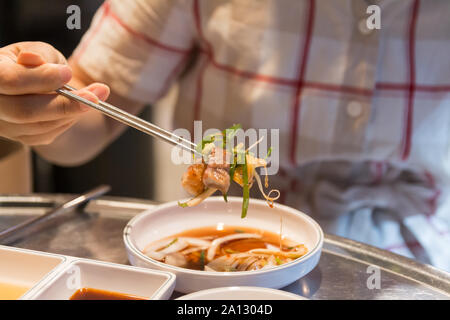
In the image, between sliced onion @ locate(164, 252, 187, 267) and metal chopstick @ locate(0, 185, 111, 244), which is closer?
sliced onion @ locate(164, 252, 187, 267)

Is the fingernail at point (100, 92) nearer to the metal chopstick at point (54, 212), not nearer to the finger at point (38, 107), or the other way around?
the finger at point (38, 107)

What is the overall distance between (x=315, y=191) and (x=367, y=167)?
→ 0.56 feet

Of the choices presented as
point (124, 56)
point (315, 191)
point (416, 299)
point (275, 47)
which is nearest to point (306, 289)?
point (416, 299)

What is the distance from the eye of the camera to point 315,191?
58.6 inches

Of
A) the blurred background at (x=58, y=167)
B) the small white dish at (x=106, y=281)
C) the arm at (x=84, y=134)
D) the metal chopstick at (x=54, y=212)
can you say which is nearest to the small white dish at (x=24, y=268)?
the small white dish at (x=106, y=281)

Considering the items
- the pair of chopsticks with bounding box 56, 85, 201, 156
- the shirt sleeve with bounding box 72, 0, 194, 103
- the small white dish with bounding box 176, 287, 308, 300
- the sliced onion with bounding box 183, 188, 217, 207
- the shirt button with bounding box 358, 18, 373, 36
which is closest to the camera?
Result: the small white dish with bounding box 176, 287, 308, 300

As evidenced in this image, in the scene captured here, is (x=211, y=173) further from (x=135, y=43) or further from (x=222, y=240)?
(x=135, y=43)

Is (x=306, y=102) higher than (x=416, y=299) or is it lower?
higher

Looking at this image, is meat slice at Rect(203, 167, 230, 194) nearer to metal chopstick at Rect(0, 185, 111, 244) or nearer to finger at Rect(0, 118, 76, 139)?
finger at Rect(0, 118, 76, 139)

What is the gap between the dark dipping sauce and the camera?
0.81m

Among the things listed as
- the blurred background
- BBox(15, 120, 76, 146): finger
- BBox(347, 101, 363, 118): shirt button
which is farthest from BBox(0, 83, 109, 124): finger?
the blurred background

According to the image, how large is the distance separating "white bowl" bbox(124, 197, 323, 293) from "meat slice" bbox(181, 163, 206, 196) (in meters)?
0.13

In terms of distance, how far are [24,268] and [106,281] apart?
0.53 feet

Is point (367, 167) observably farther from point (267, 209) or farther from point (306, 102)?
point (267, 209)
